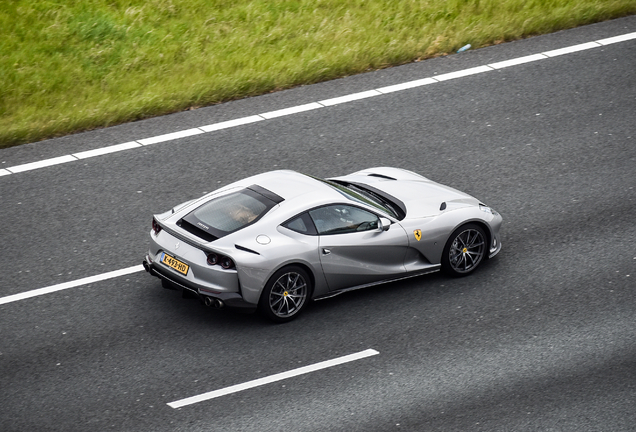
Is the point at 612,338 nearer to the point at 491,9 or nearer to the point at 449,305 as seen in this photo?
the point at 449,305

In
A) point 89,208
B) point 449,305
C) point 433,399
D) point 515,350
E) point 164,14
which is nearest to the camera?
point 433,399

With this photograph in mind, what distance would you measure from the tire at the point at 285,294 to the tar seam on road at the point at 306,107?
4733mm

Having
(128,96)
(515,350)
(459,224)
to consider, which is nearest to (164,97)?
(128,96)

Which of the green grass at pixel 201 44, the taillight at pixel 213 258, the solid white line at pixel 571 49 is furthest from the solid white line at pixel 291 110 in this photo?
the taillight at pixel 213 258

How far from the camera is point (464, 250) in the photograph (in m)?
11.1

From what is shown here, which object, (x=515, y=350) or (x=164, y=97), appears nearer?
(x=515, y=350)

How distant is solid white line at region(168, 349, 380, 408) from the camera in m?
9.03

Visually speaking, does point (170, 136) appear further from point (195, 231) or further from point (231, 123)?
point (195, 231)

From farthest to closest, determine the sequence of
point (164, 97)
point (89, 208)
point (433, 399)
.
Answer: point (164, 97)
point (89, 208)
point (433, 399)

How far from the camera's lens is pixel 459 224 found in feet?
35.8

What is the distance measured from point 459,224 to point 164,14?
8472 mm

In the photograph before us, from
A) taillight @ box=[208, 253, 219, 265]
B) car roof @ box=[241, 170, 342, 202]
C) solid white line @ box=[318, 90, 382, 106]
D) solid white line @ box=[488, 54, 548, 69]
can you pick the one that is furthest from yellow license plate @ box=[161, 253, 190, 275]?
solid white line @ box=[488, 54, 548, 69]

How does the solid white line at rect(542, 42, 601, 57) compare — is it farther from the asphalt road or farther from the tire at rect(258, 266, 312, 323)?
the tire at rect(258, 266, 312, 323)

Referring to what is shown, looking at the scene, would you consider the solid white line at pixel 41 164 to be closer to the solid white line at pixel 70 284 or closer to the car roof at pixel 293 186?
the solid white line at pixel 70 284
